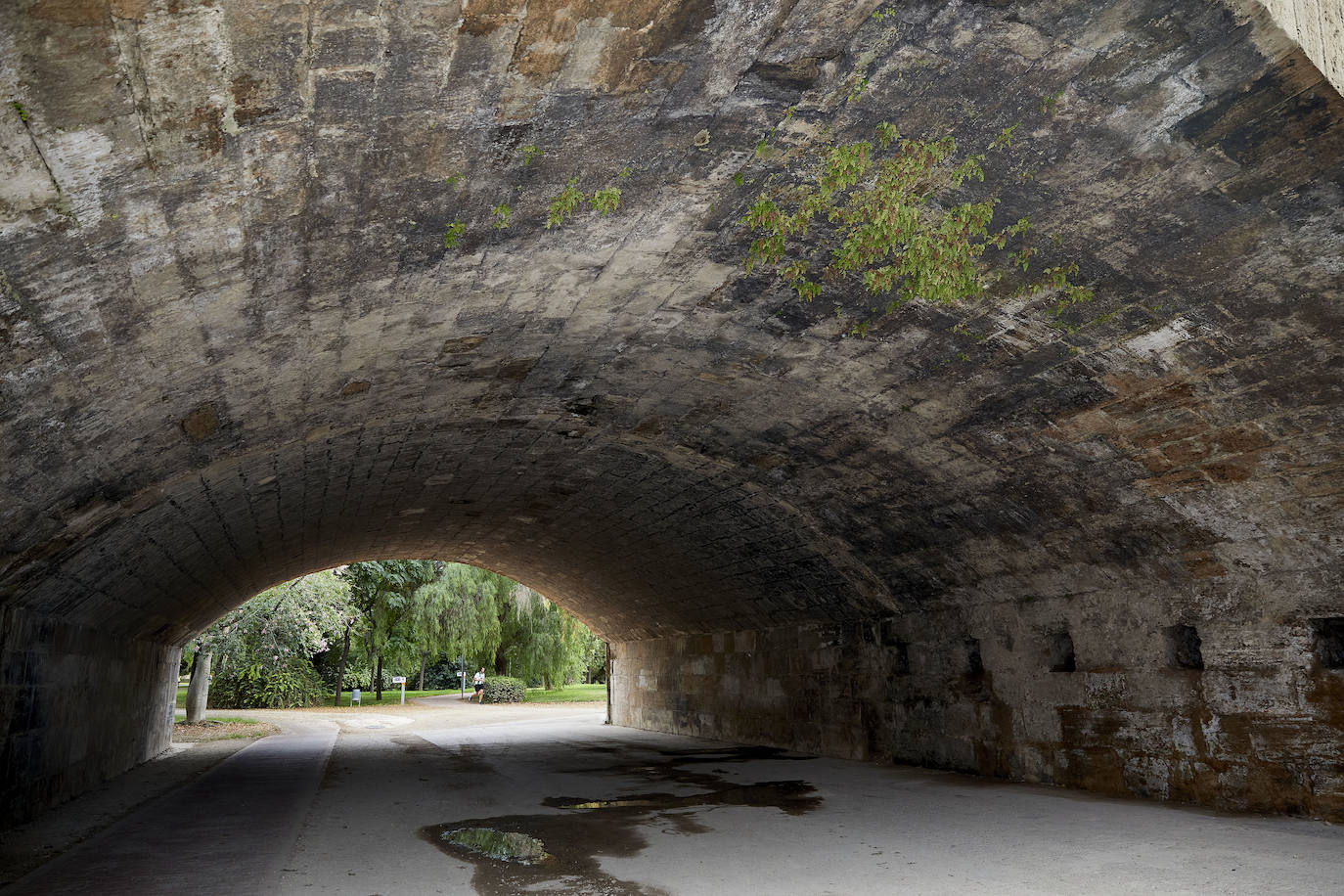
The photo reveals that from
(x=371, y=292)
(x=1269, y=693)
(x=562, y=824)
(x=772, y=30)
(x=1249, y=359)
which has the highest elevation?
(x=772, y=30)

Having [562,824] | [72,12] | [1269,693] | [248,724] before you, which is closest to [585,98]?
[72,12]

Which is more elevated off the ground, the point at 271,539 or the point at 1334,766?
the point at 271,539

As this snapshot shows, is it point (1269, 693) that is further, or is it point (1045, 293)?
point (1269, 693)

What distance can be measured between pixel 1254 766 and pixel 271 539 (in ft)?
36.8

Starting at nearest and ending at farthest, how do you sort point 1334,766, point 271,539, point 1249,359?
point 1249,359, point 1334,766, point 271,539

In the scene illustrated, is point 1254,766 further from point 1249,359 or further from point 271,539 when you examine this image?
point 271,539

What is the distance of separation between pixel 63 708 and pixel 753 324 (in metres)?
8.10

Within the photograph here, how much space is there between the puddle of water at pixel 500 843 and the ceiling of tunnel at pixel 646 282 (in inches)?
140

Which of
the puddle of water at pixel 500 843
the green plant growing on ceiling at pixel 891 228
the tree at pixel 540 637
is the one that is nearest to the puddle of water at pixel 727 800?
the puddle of water at pixel 500 843

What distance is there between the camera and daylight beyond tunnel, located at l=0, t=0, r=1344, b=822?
386 centimetres

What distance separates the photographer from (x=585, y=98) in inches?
168

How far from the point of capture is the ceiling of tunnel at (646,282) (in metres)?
3.71

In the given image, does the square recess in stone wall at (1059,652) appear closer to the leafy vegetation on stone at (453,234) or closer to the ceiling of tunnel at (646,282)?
the ceiling of tunnel at (646,282)

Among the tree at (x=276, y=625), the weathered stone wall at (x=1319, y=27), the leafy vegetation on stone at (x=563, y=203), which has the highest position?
the weathered stone wall at (x=1319, y=27)
